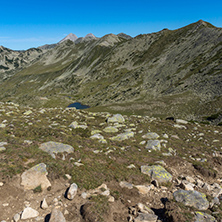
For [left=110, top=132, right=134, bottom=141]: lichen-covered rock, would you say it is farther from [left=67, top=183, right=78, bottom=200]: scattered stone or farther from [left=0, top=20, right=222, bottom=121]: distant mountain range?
[left=0, top=20, right=222, bottom=121]: distant mountain range

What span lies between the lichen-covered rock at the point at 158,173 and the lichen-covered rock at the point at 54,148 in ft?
25.4

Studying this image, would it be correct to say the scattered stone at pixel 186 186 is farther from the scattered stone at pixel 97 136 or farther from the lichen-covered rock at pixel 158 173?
the scattered stone at pixel 97 136

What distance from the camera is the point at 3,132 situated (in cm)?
1736

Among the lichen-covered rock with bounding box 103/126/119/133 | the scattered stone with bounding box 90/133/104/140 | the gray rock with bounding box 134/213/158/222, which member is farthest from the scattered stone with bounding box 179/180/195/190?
the lichen-covered rock with bounding box 103/126/119/133

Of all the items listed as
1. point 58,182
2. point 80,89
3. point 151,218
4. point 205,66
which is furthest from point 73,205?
point 80,89

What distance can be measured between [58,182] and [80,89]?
164m

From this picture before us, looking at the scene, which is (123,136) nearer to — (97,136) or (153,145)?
(97,136)

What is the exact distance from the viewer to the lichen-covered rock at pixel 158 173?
44.1 ft

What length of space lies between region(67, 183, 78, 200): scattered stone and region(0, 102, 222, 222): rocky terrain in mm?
61

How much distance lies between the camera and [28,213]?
826cm

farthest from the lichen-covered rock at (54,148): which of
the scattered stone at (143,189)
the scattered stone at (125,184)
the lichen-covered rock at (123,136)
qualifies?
the lichen-covered rock at (123,136)

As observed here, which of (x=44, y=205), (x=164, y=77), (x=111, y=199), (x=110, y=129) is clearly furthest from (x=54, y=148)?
(x=164, y=77)

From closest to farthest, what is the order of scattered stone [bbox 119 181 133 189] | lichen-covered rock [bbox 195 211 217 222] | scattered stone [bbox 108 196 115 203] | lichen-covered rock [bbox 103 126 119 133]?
lichen-covered rock [bbox 195 211 217 222]
scattered stone [bbox 108 196 115 203]
scattered stone [bbox 119 181 133 189]
lichen-covered rock [bbox 103 126 119 133]

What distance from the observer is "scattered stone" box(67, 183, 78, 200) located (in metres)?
9.68
